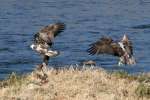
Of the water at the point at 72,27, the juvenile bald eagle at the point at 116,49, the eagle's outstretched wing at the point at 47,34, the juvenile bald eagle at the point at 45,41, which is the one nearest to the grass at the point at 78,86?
the juvenile bald eagle at the point at 116,49

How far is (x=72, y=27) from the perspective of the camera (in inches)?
1232

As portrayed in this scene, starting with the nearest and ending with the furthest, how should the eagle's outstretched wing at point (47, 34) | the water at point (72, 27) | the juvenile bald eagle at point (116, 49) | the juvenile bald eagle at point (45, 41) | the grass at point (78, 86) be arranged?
the grass at point (78, 86) → the juvenile bald eagle at point (116, 49) → the juvenile bald eagle at point (45, 41) → the eagle's outstretched wing at point (47, 34) → the water at point (72, 27)

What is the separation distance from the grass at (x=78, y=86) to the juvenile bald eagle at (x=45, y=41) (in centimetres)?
47

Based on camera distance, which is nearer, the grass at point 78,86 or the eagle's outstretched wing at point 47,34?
the grass at point 78,86

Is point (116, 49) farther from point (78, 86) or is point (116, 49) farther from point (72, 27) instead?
point (72, 27)

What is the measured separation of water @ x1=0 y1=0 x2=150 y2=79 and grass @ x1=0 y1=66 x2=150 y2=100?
23.8ft

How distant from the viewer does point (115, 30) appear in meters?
30.3

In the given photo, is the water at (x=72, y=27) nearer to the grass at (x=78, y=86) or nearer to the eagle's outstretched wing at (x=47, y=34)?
the eagle's outstretched wing at (x=47, y=34)

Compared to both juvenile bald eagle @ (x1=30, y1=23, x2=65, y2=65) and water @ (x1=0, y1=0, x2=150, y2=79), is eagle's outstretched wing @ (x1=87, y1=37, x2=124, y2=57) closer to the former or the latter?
juvenile bald eagle @ (x1=30, y1=23, x2=65, y2=65)

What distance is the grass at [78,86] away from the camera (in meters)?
11.5

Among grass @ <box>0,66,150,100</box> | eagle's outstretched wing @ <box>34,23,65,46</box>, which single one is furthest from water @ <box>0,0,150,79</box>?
grass @ <box>0,66,150,100</box>

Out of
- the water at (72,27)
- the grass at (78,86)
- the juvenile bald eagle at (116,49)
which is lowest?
the water at (72,27)

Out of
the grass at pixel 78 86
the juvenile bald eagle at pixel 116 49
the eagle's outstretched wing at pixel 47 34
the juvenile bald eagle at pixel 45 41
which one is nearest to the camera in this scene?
the grass at pixel 78 86

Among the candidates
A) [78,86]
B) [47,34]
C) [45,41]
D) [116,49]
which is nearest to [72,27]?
[47,34]
